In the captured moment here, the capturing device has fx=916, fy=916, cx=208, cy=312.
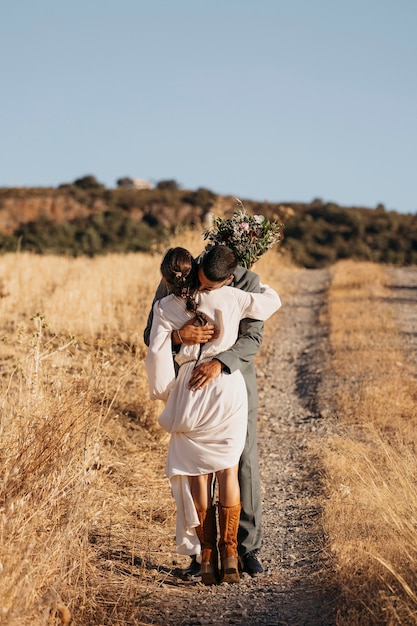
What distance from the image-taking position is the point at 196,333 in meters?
4.89

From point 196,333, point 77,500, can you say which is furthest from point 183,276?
point 77,500

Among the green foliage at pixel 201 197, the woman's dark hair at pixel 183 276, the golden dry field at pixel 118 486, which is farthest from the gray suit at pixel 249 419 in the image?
the green foliage at pixel 201 197

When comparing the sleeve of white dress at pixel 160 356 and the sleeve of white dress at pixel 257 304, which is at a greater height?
the sleeve of white dress at pixel 257 304

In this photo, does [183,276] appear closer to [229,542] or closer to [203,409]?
[203,409]

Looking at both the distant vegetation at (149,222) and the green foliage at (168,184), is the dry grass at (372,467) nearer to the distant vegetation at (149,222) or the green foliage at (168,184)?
the distant vegetation at (149,222)

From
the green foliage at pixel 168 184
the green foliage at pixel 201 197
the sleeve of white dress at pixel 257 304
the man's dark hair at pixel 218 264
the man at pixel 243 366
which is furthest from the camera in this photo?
the green foliage at pixel 168 184

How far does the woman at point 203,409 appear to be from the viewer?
488 centimetres

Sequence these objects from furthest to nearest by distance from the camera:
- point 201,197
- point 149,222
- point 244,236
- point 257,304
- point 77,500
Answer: point 201,197, point 149,222, point 244,236, point 257,304, point 77,500

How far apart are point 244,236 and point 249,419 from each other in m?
1.07

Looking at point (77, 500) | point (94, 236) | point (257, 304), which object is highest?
point (257, 304)

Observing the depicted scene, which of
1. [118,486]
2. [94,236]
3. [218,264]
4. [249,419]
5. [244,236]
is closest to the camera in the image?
[218,264]

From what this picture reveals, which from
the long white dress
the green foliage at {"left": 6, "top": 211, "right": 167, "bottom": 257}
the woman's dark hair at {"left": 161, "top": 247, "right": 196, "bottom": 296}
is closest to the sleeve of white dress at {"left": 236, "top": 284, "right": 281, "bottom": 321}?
the long white dress

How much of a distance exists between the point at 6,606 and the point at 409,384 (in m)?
7.10

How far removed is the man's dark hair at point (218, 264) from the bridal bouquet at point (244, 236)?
0.54 meters
